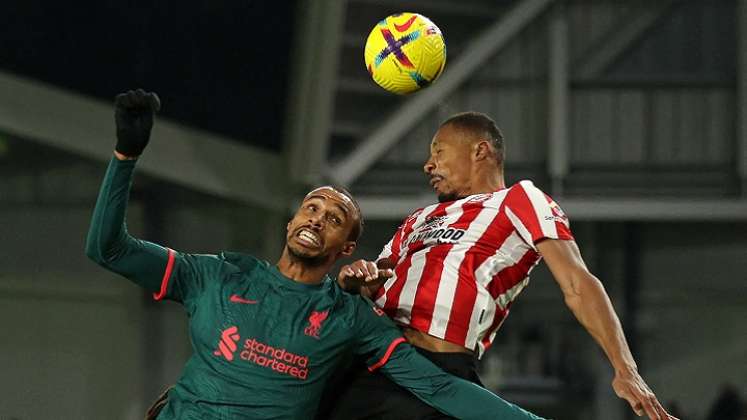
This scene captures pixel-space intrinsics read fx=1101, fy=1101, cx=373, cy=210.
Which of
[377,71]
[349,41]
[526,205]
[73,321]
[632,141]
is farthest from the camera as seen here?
[632,141]

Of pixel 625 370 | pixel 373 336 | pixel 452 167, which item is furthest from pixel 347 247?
pixel 625 370

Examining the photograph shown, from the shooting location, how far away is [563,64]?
10.0 m

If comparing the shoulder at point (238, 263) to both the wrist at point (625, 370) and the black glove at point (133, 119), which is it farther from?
the wrist at point (625, 370)

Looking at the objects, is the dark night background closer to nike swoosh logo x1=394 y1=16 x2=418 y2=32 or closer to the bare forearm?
nike swoosh logo x1=394 y1=16 x2=418 y2=32

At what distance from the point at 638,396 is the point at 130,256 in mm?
1430

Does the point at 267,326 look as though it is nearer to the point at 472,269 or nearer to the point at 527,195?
the point at 472,269

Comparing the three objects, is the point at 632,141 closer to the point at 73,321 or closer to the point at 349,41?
the point at 349,41

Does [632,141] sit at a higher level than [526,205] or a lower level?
higher

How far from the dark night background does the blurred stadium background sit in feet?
0.06

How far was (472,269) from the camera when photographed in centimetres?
347

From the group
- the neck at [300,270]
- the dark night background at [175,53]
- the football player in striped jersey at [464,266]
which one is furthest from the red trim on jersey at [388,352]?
the dark night background at [175,53]

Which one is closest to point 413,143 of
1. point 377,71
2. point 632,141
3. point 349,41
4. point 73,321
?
point 349,41

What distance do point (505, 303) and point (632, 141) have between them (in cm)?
679

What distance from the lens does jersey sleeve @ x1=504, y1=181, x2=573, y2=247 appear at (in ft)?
10.8
